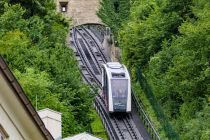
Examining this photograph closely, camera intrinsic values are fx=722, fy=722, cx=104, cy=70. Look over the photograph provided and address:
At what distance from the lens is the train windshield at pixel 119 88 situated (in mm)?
45312

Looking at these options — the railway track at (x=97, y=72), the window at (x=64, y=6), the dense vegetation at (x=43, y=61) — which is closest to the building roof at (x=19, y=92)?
the dense vegetation at (x=43, y=61)

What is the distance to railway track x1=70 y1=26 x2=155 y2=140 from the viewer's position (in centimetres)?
4562

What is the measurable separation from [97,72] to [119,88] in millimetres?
16445

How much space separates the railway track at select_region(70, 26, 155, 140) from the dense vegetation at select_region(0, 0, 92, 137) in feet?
16.8

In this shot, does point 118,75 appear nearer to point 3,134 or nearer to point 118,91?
point 118,91

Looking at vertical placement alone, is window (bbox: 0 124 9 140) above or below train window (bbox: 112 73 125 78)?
above

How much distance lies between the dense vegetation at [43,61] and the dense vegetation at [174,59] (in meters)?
5.57

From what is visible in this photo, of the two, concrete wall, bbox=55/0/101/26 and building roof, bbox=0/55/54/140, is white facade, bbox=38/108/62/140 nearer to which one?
building roof, bbox=0/55/54/140

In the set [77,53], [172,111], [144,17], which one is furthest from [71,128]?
[77,53]

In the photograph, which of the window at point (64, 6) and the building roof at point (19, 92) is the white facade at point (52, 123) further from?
the window at point (64, 6)

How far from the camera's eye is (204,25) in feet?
139

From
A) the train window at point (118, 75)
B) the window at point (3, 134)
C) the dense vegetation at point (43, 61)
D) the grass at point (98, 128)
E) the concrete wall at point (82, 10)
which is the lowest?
the grass at point (98, 128)

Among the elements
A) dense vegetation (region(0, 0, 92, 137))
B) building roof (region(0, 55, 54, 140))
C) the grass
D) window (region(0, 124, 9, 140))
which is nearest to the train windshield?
the grass

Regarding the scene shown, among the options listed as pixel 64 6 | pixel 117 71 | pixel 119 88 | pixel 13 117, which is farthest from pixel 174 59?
pixel 13 117
